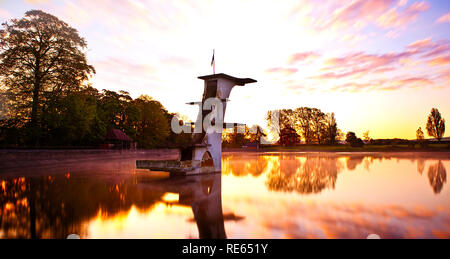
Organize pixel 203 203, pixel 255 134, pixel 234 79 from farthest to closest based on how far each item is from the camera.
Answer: pixel 255 134 < pixel 234 79 < pixel 203 203

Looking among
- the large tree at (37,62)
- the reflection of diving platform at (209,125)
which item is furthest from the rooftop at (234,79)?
the large tree at (37,62)

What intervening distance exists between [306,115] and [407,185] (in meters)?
84.7

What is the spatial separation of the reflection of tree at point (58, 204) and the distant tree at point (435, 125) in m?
107

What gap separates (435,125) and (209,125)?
99786 mm

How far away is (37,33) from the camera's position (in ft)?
96.6

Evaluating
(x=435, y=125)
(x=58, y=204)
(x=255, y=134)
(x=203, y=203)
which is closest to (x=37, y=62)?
(x=58, y=204)

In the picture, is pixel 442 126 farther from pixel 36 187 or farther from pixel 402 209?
pixel 36 187

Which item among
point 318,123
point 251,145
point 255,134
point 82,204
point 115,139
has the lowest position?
point 82,204

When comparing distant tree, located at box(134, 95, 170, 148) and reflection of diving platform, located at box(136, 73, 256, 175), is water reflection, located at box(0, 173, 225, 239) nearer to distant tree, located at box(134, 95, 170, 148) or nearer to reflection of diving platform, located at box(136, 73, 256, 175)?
reflection of diving platform, located at box(136, 73, 256, 175)

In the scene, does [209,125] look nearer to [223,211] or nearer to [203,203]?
[203,203]

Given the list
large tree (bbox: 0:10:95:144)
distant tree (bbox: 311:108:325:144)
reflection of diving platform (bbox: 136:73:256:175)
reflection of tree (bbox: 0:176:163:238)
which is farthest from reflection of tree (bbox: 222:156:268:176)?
distant tree (bbox: 311:108:325:144)

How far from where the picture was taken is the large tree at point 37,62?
28062mm

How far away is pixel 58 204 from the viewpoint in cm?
1066
